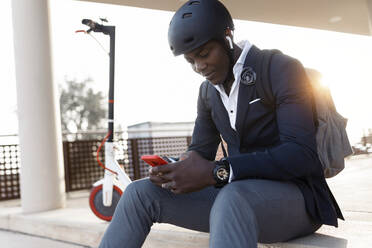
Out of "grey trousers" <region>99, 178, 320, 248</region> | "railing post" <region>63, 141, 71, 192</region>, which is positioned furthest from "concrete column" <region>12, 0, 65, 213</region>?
"grey trousers" <region>99, 178, 320, 248</region>

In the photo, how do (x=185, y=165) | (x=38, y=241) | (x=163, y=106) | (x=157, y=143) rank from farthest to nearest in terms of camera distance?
(x=163, y=106), (x=157, y=143), (x=38, y=241), (x=185, y=165)

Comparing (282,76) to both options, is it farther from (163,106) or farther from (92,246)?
(163,106)

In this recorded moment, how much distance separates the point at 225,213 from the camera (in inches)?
37.9

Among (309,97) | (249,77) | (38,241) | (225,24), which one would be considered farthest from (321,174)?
(38,241)

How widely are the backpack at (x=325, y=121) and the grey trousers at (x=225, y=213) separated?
17 cm

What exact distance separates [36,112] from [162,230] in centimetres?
206

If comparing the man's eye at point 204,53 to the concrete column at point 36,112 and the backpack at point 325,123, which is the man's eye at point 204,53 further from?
the concrete column at point 36,112

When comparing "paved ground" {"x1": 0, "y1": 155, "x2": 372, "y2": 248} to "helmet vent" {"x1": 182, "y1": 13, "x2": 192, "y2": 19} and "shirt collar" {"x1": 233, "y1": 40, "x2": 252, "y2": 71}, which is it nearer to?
Answer: "shirt collar" {"x1": 233, "y1": 40, "x2": 252, "y2": 71}

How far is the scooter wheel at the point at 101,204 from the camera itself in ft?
8.32

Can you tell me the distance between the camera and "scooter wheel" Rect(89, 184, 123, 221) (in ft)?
8.32

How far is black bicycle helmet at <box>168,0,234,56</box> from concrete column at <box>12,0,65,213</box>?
2620 mm

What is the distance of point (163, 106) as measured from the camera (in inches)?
891

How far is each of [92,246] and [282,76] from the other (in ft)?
6.35

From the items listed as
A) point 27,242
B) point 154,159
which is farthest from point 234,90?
point 27,242
